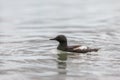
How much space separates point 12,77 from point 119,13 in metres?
17.7

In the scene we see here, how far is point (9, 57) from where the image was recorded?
869 inches

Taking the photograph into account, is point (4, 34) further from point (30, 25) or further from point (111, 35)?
point (111, 35)

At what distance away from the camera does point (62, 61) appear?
21781 mm

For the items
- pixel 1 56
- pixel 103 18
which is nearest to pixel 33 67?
pixel 1 56

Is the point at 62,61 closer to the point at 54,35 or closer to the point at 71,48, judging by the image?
the point at 71,48

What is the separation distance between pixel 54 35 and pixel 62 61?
5.72m

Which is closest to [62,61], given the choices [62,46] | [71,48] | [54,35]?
[71,48]

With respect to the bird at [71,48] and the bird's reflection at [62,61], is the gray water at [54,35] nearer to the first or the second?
the bird's reflection at [62,61]

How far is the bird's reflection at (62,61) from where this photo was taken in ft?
66.6

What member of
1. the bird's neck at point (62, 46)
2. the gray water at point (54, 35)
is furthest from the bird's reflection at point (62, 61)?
the bird's neck at point (62, 46)

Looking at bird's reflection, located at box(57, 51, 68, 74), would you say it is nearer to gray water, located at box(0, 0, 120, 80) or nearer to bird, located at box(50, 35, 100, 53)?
gray water, located at box(0, 0, 120, 80)

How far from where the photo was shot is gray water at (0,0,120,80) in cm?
2000

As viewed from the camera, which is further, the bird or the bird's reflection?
the bird

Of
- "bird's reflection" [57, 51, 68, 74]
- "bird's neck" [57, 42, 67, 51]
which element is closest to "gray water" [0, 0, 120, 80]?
"bird's reflection" [57, 51, 68, 74]
